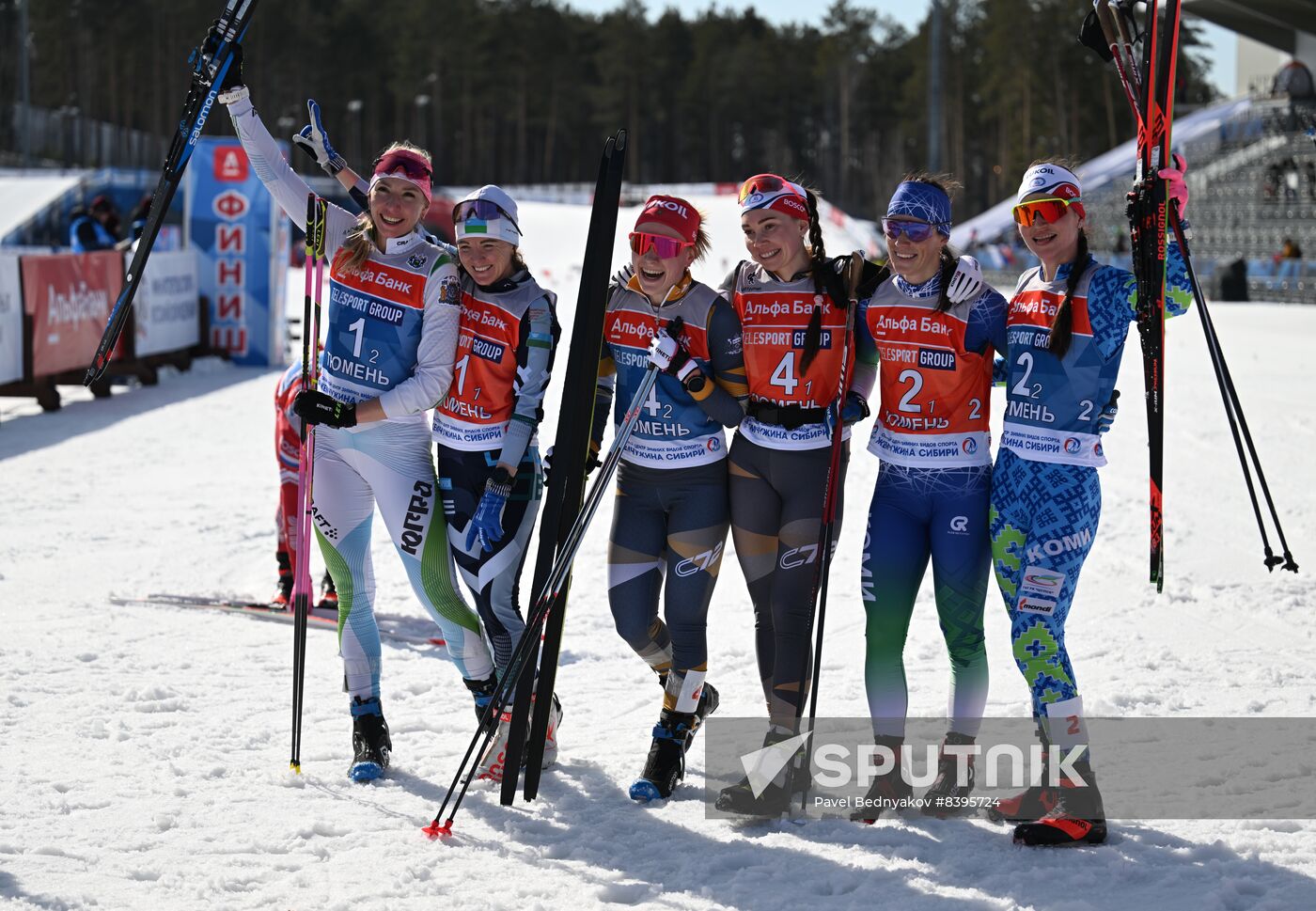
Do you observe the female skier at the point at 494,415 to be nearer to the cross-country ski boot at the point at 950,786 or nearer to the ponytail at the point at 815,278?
the ponytail at the point at 815,278

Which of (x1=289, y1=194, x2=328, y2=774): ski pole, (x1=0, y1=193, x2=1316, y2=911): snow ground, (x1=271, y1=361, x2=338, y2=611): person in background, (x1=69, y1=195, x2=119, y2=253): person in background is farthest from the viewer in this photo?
(x1=69, y1=195, x2=119, y2=253): person in background

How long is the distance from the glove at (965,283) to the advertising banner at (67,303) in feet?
36.4

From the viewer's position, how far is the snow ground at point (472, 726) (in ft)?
11.5

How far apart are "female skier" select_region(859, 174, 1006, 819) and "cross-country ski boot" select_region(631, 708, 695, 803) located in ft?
2.06

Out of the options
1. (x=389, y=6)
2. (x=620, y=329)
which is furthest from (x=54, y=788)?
(x=389, y=6)

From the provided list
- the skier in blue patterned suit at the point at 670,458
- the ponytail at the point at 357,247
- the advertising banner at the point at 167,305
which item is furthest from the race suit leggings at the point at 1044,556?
the advertising banner at the point at 167,305

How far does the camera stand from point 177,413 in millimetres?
13305

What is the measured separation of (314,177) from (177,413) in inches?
2319

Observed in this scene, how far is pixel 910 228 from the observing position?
3.95m

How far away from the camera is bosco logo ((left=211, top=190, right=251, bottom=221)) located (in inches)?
664

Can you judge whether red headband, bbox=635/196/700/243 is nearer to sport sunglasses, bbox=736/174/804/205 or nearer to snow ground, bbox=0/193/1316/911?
sport sunglasses, bbox=736/174/804/205

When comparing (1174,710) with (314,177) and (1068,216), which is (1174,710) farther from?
(314,177)

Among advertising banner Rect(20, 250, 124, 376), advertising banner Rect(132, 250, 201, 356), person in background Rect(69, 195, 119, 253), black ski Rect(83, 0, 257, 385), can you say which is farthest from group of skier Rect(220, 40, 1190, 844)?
person in background Rect(69, 195, 119, 253)

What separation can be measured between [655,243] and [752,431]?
0.65 m
